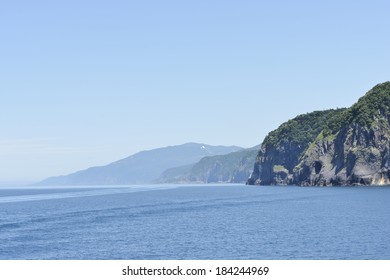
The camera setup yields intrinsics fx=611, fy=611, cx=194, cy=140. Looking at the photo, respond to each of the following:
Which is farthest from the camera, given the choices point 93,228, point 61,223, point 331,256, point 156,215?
point 156,215

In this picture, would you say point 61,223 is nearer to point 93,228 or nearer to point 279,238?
point 93,228

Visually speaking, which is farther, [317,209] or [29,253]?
[317,209]

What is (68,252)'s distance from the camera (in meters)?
80.2

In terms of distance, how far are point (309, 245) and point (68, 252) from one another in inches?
1254

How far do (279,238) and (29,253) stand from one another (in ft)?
116

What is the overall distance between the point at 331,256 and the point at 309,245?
923 cm
